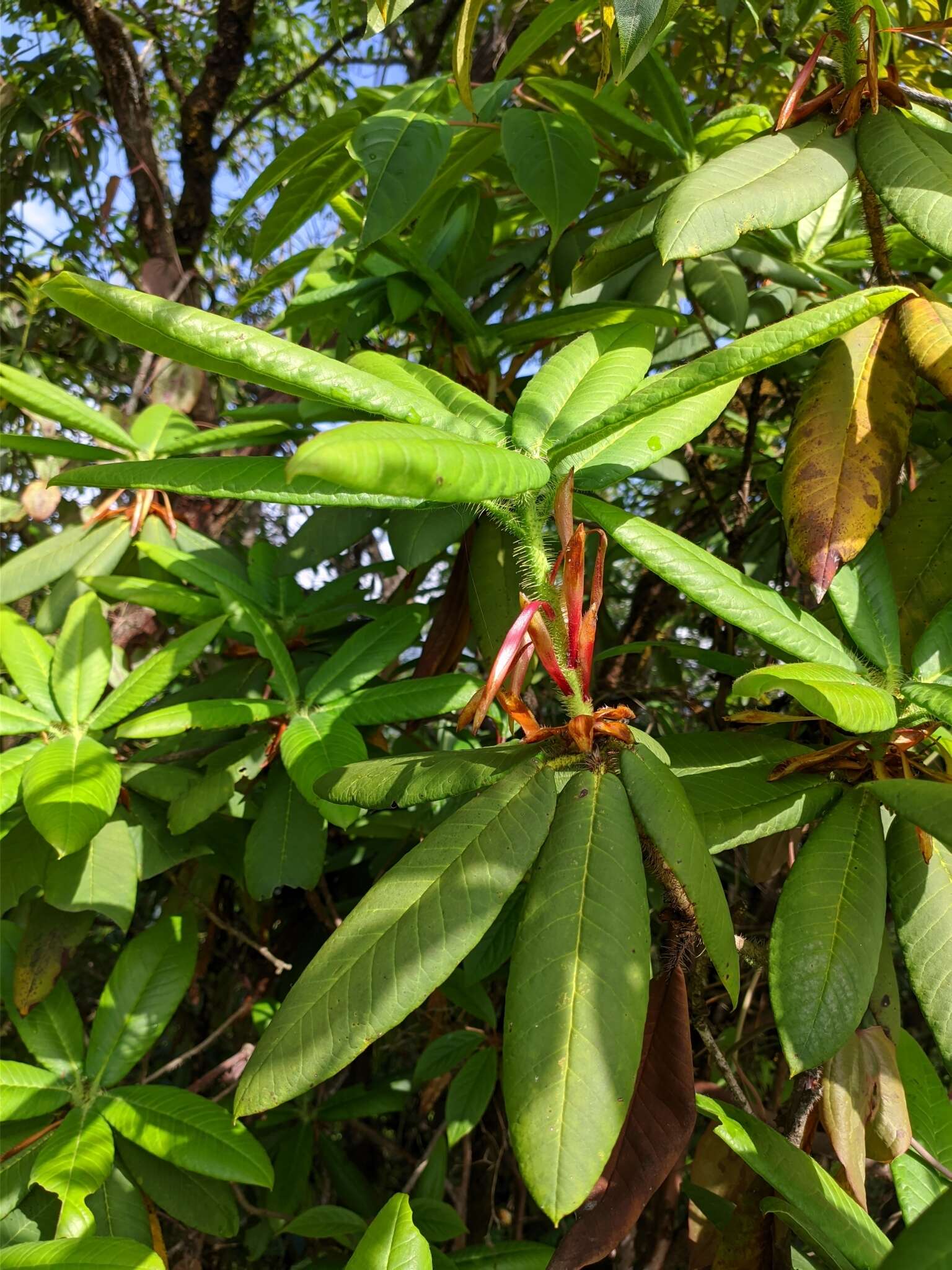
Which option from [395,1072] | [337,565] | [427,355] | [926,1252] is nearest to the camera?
[926,1252]

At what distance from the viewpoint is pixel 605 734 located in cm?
76

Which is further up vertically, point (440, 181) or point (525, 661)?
point (440, 181)

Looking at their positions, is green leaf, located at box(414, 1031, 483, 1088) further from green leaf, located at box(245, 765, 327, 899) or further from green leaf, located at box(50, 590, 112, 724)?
green leaf, located at box(50, 590, 112, 724)

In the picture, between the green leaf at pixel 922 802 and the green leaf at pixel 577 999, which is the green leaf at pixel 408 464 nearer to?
the green leaf at pixel 577 999

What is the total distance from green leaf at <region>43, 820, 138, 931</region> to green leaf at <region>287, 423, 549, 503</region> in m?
0.82

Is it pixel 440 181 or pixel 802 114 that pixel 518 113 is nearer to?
pixel 440 181

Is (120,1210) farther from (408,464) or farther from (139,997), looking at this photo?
(408,464)

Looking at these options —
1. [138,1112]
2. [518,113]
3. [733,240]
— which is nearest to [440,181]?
[518,113]

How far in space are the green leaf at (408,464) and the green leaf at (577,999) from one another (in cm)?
26

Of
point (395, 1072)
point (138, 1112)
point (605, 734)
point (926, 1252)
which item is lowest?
point (395, 1072)

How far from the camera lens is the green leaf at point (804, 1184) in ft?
2.48

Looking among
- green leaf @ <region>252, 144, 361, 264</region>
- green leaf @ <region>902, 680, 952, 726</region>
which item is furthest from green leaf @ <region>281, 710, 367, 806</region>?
green leaf @ <region>252, 144, 361, 264</region>

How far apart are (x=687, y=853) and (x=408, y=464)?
334 mm

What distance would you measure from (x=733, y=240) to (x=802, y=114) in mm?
282
